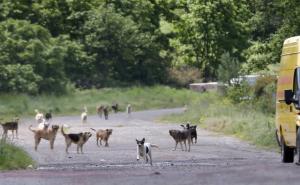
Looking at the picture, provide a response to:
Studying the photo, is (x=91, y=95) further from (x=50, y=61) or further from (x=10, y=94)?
(x=10, y=94)

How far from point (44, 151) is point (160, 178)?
1370 cm

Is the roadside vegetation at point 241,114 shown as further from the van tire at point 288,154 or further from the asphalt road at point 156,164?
the van tire at point 288,154

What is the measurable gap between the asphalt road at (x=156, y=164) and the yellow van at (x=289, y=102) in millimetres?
662

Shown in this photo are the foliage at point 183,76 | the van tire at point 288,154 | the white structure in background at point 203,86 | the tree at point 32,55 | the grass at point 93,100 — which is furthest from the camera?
the foliage at point 183,76

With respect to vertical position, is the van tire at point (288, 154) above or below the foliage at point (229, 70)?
below

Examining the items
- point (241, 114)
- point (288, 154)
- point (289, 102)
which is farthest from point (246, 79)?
point (289, 102)

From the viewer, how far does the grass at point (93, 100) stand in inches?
2758

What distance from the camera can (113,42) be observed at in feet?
314

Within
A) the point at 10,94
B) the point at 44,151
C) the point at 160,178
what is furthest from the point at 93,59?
the point at 160,178

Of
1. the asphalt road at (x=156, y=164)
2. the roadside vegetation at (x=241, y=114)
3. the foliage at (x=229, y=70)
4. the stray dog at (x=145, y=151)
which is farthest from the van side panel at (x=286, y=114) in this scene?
the foliage at (x=229, y=70)

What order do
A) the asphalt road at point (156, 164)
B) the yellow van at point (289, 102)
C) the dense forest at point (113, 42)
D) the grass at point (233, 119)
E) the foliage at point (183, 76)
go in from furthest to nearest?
the foliage at point (183, 76), the dense forest at point (113, 42), the grass at point (233, 119), the yellow van at point (289, 102), the asphalt road at point (156, 164)

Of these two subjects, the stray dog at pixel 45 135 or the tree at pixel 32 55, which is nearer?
the stray dog at pixel 45 135

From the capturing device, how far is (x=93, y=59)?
93.4m

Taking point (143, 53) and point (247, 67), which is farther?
point (143, 53)
